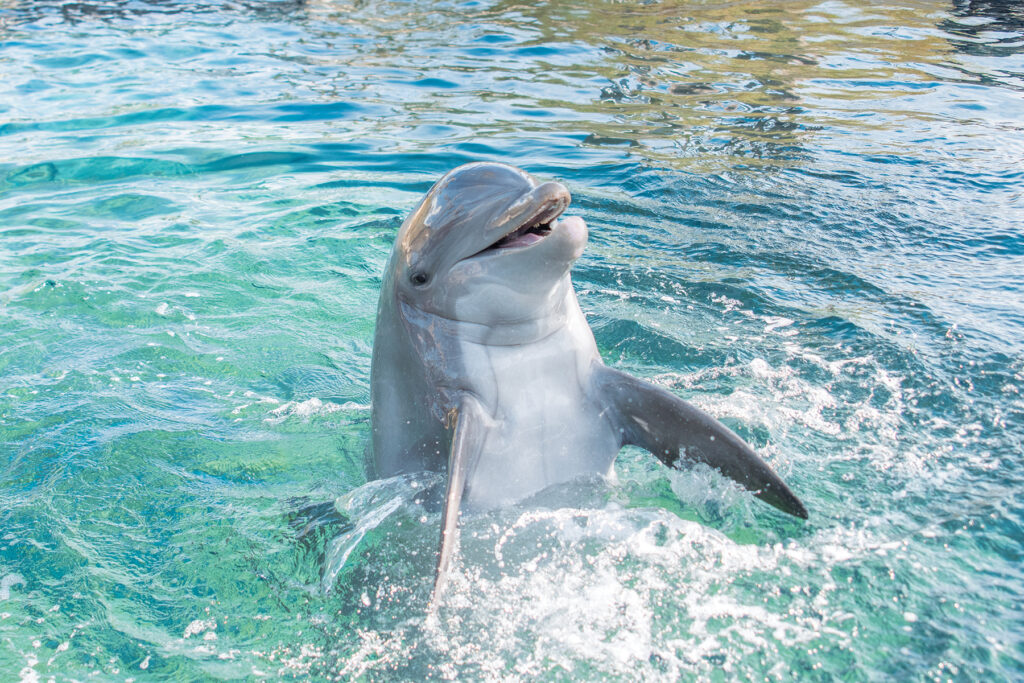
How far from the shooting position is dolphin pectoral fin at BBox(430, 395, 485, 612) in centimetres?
338

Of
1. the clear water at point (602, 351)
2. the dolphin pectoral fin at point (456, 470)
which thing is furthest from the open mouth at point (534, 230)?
the clear water at point (602, 351)

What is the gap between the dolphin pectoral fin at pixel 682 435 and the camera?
3.80m

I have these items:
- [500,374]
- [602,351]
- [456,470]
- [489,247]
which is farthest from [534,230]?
[602,351]

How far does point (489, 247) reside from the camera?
379 centimetres

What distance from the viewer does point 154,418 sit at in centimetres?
549

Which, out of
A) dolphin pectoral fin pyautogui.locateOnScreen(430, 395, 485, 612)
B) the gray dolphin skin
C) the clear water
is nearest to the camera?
dolphin pectoral fin pyautogui.locateOnScreen(430, 395, 485, 612)

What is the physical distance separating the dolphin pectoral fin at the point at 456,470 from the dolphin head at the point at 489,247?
0.41 metres

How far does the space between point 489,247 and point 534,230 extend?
0.20m

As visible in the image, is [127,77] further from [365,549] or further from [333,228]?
[365,549]

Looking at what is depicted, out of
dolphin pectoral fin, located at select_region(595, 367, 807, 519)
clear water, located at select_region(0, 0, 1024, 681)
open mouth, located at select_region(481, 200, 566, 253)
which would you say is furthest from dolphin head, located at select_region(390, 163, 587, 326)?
clear water, located at select_region(0, 0, 1024, 681)

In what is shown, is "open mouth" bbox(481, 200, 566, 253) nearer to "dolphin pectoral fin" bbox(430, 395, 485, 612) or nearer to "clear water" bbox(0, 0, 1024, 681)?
"dolphin pectoral fin" bbox(430, 395, 485, 612)

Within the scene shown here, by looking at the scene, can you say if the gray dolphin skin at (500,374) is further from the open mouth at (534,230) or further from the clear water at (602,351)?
the clear water at (602,351)

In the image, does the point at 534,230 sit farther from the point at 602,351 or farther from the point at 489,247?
the point at 602,351

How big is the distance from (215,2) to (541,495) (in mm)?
19149
